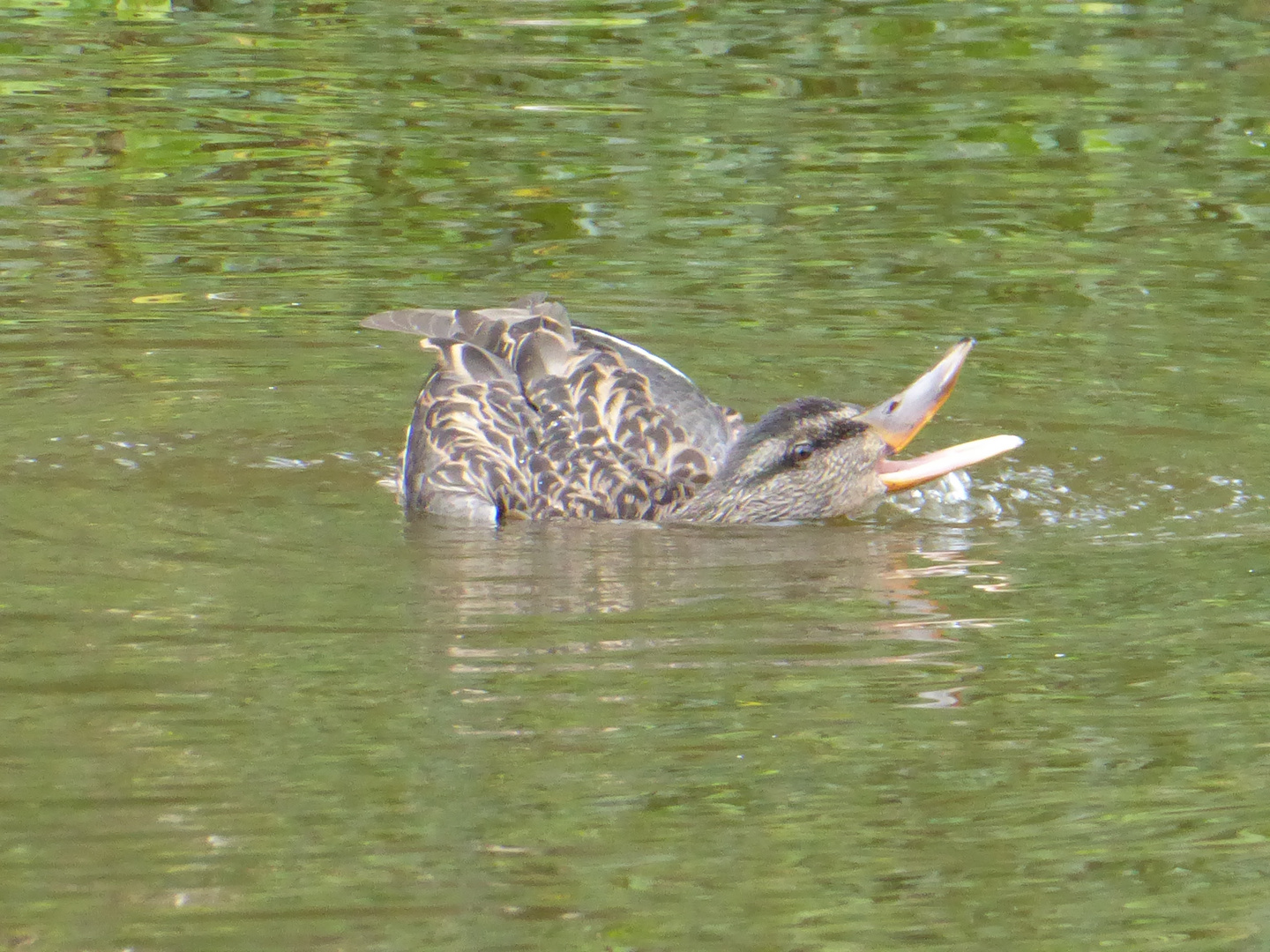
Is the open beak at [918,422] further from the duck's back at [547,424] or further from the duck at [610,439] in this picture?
the duck's back at [547,424]

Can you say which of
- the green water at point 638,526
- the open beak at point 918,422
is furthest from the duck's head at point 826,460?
the green water at point 638,526

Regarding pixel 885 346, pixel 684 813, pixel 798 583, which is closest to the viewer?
pixel 684 813

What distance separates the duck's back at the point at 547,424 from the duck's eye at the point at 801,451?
42cm

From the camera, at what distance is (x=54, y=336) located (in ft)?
29.5

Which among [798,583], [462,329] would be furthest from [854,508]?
[462,329]

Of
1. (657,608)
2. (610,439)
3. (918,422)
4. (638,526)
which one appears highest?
(918,422)

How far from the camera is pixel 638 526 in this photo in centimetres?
731

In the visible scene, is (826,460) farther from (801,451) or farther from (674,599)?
(674,599)

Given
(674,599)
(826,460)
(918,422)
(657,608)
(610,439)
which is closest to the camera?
(657,608)

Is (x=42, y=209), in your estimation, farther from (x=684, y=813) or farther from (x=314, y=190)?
(x=684, y=813)

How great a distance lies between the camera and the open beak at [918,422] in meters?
6.86

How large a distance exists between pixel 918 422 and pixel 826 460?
353 millimetres

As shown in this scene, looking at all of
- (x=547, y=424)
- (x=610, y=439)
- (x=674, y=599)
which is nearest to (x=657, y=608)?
(x=674, y=599)

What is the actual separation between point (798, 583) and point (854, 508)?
2.95ft
